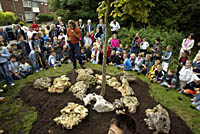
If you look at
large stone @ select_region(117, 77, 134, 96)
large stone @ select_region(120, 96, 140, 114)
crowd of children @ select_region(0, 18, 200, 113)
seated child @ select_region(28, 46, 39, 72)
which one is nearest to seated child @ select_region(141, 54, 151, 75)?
crowd of children @ select_region(0, 18, 200, 113)

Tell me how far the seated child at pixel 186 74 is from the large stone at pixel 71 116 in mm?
4405

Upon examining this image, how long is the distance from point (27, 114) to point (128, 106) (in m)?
3.20

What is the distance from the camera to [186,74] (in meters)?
5.20

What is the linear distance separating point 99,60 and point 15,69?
4623mm

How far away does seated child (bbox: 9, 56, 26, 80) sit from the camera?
19.7 feet

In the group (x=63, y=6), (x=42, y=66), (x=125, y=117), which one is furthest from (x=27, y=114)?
(x=63, y=6)

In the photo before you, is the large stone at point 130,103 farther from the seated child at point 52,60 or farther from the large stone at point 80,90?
the seated child at point 52,60

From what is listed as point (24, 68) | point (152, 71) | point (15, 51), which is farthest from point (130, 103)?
point (15, 51)

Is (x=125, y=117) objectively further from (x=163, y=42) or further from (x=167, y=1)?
(x=167, y=1)

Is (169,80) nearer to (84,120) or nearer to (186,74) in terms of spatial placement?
(186,74)

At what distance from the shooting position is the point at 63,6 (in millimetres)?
13766

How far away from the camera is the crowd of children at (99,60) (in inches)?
205

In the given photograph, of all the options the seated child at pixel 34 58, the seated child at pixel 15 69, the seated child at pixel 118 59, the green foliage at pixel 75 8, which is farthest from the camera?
the green foliage at pixel 75 8

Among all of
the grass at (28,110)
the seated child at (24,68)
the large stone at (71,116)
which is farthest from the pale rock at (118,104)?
the seated child at (24,68)
